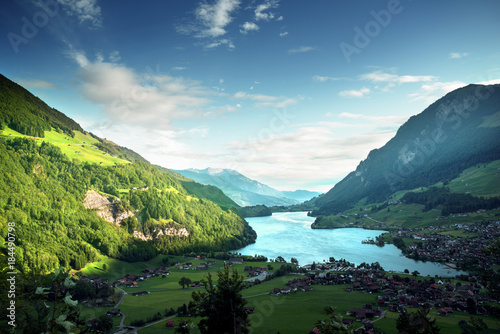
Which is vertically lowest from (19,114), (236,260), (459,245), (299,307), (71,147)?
(236,260)

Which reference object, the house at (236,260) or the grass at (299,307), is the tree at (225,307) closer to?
the grass at (299,307)

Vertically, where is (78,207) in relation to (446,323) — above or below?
above

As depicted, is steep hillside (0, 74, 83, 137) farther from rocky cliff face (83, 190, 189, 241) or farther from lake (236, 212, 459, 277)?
lake (236, 212, 459, 277)

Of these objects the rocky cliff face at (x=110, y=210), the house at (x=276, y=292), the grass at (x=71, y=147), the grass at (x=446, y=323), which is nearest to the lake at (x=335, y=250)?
the grass at (x=446, y=323)

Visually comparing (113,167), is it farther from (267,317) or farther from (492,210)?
(492,210)

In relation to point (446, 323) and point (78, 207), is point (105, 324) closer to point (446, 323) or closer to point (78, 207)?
point (446, 323)

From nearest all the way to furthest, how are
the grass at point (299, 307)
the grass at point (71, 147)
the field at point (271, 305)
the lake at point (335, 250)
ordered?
the field at point (271, 305), the grass at point (299, 307), the lake at point (335, 250), the grass at point (71, 147)

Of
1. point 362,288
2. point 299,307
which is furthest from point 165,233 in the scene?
point 362,288

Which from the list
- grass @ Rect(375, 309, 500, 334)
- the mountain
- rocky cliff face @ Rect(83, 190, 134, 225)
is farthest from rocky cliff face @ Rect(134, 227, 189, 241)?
grass @ Rect(375, 309, 500, 334)
